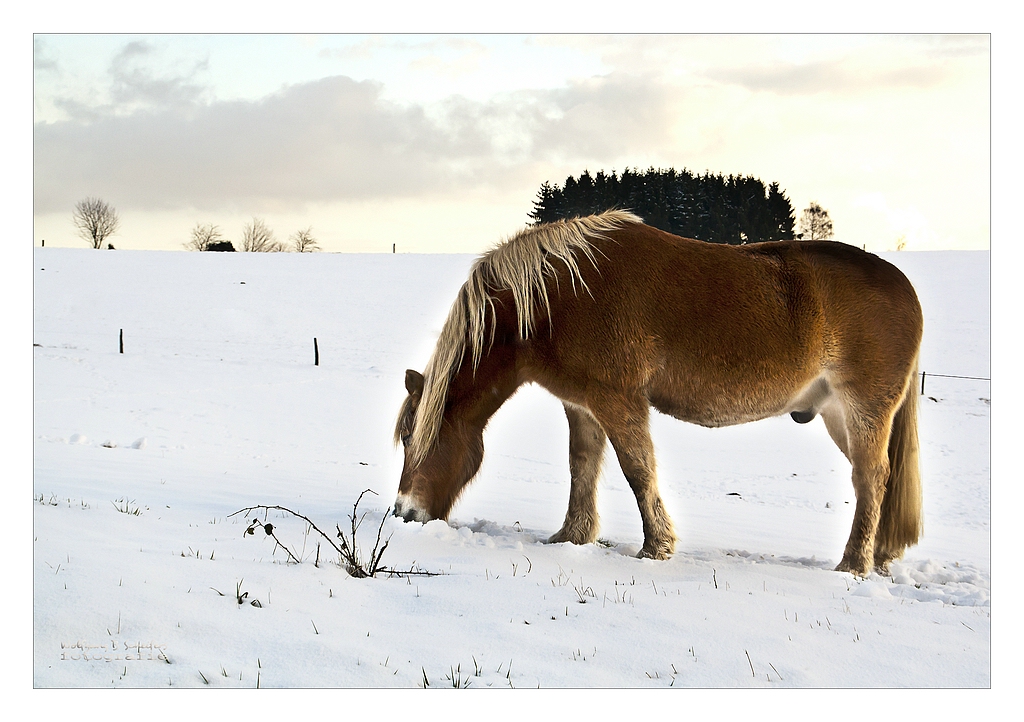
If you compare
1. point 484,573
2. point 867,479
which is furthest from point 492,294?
point 867,479

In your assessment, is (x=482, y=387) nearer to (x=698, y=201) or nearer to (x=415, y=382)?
(x=415, y=382)

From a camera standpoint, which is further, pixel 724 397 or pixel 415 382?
pixel 415 382

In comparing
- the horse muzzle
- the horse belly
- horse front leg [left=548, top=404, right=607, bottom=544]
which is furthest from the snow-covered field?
the horse belly

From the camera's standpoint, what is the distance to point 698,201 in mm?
30156

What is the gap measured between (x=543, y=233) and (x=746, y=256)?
5.06ft

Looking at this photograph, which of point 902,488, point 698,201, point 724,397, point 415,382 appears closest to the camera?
point 724,397

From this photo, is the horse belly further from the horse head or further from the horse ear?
the horse ear

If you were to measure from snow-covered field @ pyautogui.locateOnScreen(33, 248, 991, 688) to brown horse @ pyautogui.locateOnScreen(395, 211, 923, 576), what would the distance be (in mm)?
498

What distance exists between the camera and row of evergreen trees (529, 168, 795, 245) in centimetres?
2797

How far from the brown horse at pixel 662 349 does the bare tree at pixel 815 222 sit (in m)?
10.1

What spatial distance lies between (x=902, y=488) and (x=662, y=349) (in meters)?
2.35

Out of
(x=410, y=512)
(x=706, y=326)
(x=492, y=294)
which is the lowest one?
(x=410, y=512)

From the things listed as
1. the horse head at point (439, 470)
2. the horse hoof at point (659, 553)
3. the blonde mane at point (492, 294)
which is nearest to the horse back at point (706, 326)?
the blonde mane at point (492, 294)

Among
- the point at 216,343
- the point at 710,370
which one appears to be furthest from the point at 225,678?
the point at 216,343
